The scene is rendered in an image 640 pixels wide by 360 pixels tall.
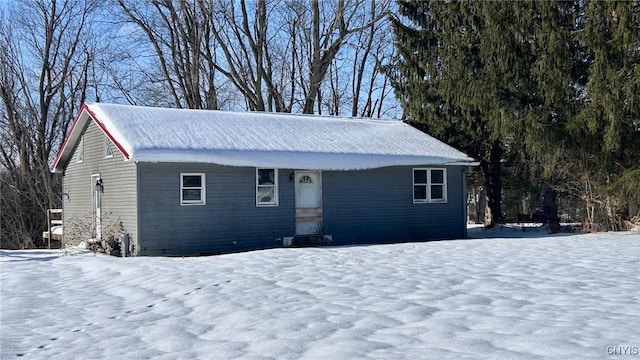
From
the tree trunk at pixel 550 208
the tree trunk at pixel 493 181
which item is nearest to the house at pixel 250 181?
the tree trunk at pixel 493 181

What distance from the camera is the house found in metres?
16.1

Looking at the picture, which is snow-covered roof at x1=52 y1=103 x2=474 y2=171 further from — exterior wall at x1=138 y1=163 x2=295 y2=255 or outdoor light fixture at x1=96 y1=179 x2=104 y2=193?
outdoor light fixture at x1=96 y1=179 x2=104 y2=193

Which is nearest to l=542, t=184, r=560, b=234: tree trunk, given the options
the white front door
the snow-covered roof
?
the snow-covered roof

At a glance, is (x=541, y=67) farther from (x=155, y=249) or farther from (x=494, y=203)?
(x=155, y=249)

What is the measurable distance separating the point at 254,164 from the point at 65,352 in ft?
35.8

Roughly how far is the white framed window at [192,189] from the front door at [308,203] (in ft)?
9.20

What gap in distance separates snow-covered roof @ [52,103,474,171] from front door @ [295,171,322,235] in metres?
0.71

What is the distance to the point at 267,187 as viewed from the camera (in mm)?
17688

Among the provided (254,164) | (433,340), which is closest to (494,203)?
(254,164)

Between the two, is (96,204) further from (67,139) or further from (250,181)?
(250,181)

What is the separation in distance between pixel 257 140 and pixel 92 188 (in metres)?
5.44

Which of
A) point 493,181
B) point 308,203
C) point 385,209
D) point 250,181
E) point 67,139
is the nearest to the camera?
point 250,181

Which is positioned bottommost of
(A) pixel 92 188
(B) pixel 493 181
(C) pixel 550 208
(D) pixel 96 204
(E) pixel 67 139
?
(C) pixel 550 208

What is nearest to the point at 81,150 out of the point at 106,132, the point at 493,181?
the point at 106,132
